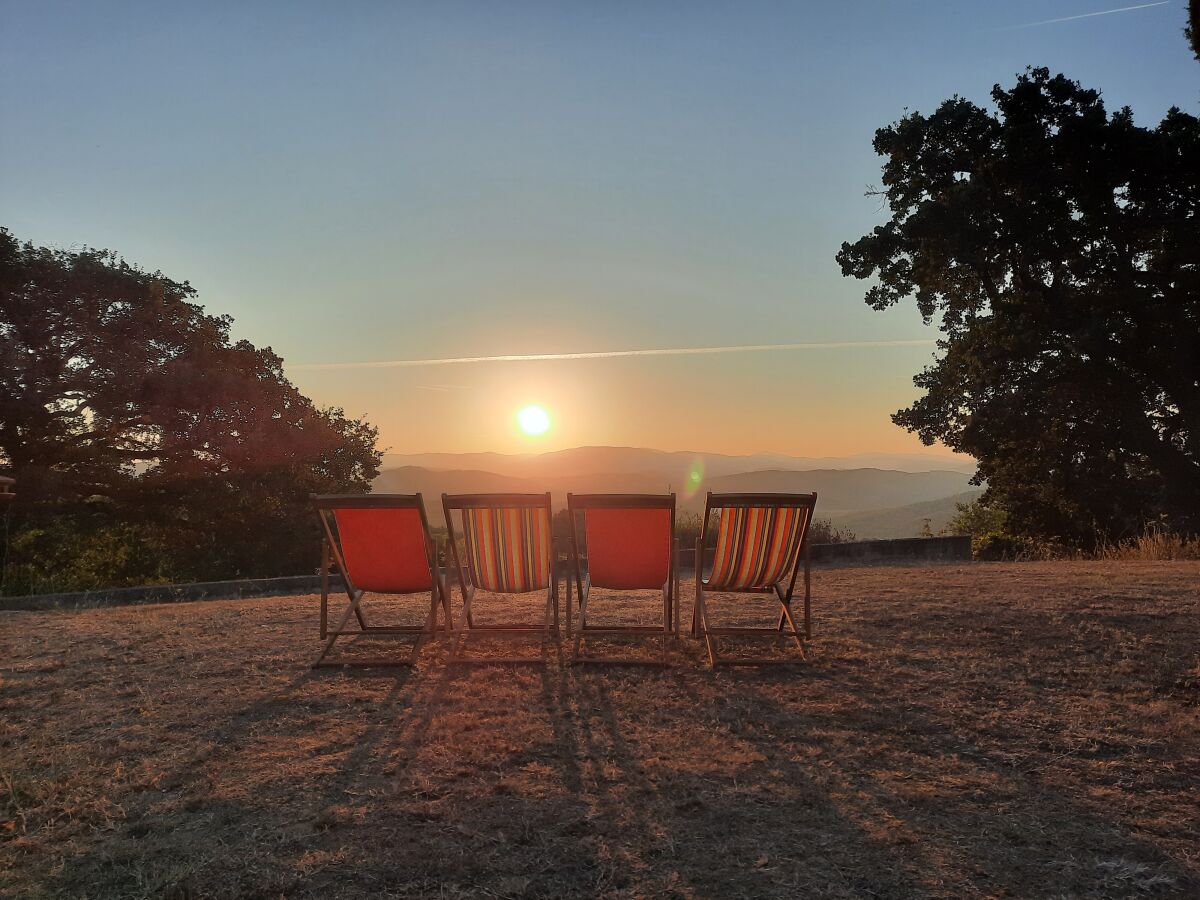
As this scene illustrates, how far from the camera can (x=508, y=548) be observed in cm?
510

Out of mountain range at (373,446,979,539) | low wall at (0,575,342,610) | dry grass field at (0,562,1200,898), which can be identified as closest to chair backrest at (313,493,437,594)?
dry grass field at (0,562,1200,898)

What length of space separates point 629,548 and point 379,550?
66.7 inches

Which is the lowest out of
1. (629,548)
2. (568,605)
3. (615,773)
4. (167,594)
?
(615,773)

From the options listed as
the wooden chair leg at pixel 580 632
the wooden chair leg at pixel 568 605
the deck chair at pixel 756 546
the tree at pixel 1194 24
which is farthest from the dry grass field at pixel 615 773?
the tree at pixel 1194 24

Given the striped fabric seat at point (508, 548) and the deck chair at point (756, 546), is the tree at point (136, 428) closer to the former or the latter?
the striped fabric seat at point (508, 548)

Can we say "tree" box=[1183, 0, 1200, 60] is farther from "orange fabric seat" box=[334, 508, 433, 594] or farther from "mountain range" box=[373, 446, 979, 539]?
"mountain range" box=[373, 446, 979, 539]

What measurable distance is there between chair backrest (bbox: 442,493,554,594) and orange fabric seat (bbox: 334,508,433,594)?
0.25 metres

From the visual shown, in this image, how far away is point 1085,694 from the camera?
3861 mm

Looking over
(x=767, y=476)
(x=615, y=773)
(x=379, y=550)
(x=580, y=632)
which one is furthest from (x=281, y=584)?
(x=767, y=476)

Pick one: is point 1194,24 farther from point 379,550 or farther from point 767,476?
point 767,476

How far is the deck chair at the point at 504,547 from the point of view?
4.91m

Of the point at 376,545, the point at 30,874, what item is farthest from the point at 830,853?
the point at 376,545

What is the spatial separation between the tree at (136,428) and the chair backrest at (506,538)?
35.3ft

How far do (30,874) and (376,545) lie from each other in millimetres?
2868
